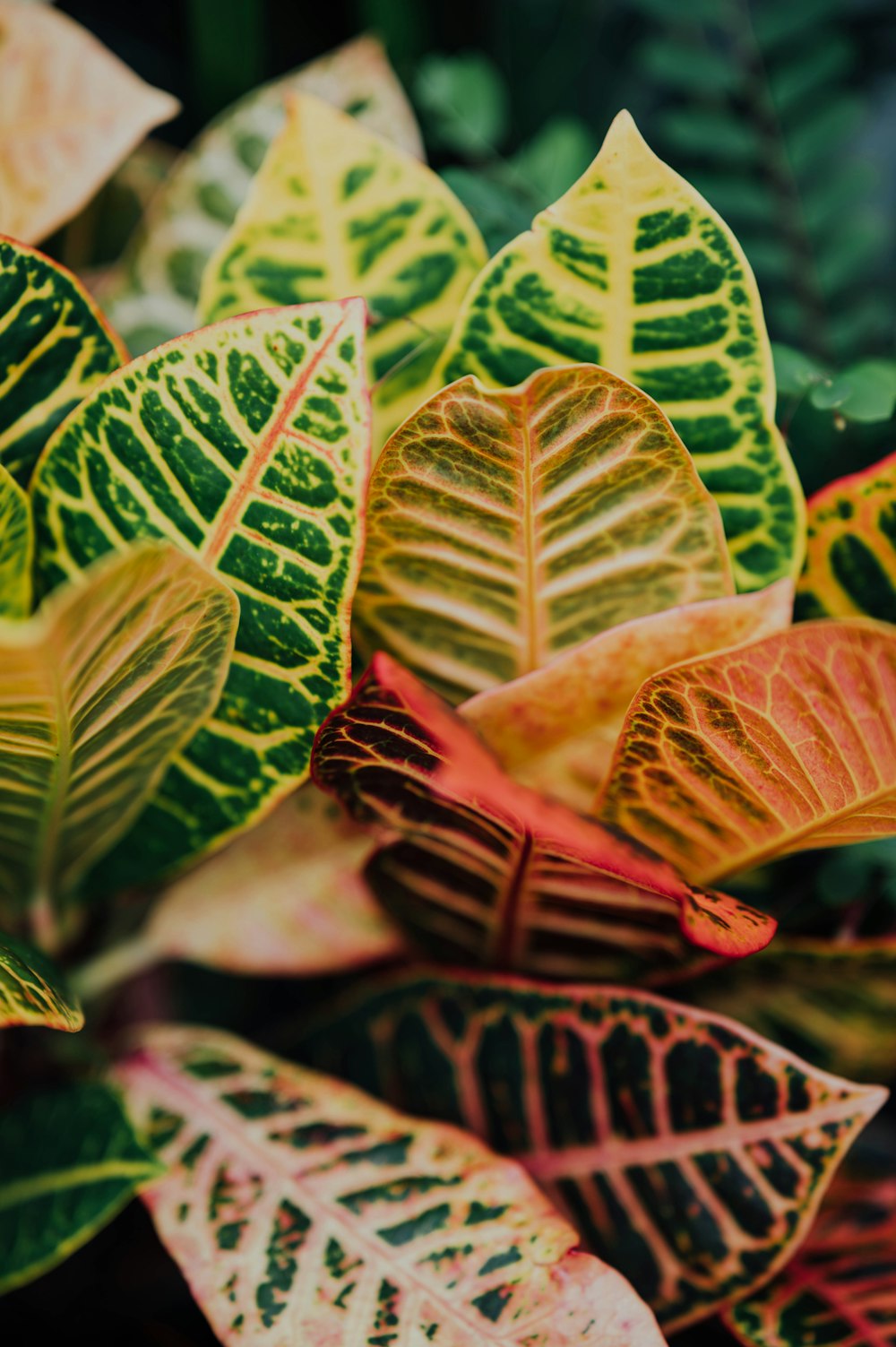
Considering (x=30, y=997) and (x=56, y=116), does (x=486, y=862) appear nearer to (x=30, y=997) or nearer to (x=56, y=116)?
(x=30, y=997)

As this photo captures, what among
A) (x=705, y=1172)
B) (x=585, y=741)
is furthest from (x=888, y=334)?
(x=705, y=1172)

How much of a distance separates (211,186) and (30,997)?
0.42 metres

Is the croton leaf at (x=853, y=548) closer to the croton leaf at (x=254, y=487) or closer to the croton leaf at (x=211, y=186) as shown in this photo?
the croton leaf at (x=254, y=487)

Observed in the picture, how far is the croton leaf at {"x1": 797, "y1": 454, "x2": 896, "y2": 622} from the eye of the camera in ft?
1.41

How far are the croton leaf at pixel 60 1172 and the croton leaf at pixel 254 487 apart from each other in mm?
169

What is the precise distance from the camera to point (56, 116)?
1.75 feet

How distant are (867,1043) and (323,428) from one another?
42cm

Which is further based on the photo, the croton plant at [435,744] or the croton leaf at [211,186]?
the croton leaf at [211,186]

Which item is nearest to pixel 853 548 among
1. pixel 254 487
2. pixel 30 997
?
pixel 254 487

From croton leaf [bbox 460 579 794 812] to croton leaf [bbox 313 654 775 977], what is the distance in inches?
1.6

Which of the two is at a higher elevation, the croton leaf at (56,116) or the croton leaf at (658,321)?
the croton leaf at (56,116)

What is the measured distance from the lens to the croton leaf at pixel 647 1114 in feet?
1.40

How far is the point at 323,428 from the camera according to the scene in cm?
36

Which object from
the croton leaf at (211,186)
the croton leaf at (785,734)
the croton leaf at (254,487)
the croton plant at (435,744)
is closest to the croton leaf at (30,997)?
the croton plant at (435,744)
